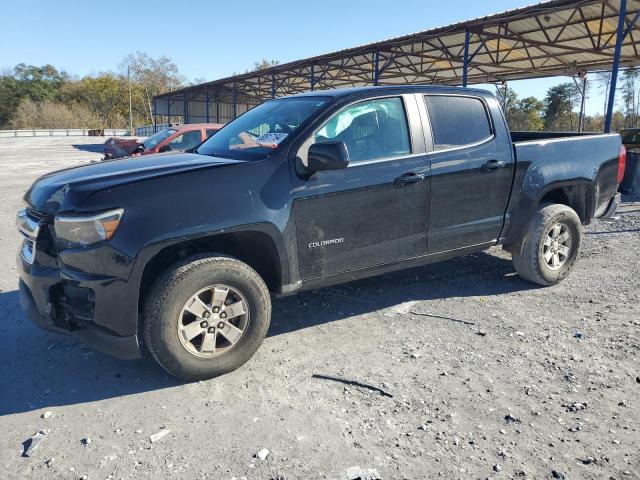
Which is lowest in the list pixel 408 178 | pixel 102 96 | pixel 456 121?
pixel 408 178

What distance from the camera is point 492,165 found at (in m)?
4.35

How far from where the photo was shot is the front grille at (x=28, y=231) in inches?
123

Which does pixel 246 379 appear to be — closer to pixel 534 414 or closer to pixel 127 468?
pixel 127 468

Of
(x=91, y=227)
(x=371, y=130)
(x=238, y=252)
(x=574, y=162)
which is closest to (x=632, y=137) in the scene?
(x=574, y=162)

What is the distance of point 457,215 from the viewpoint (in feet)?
13.9

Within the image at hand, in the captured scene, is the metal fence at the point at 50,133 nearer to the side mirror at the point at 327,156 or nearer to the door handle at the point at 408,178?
the door handle at the point at 408,178

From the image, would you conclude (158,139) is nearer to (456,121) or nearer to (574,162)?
(456,121)

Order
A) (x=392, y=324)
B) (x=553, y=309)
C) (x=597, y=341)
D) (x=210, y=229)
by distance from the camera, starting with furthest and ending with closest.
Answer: (x=553, y=309), (x=392, y=324), (x=597, y=341), (x=210, y=229)

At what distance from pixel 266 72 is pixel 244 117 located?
22.3m

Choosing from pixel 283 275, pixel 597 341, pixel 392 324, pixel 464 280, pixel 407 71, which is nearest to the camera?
pixel 283 275

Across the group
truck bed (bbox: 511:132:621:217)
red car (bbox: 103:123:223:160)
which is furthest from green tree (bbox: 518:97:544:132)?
truck bed (bbox: 511:132:621:217)

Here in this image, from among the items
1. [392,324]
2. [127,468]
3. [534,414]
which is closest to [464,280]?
[392,324]

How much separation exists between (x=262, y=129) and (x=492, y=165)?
6.64 feet

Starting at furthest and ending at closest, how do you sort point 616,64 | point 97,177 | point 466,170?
point 616,64, point 466,170, point 97,177
